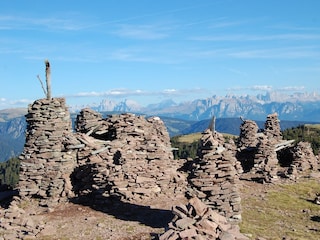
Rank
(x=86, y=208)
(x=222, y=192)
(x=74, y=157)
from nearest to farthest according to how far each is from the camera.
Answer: (x=222, y=192)
(x=86, y=208)
(x=74, y=157)

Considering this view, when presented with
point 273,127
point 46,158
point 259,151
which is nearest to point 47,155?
point 46,158

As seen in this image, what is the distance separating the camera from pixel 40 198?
3095 cm

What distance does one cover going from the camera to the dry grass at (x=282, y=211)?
25258mm

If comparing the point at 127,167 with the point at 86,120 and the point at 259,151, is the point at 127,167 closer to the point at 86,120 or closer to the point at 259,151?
the point at 86,120

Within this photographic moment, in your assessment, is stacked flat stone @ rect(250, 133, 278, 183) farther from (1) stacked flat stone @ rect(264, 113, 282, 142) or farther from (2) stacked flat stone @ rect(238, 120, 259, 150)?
(1) stacked flat stone @ rect(264, 113, 282, 142)

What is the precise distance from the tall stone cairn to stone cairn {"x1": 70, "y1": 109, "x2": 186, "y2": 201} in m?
1.32

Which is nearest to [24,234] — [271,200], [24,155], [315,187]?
[24,155]

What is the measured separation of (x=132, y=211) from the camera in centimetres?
2716

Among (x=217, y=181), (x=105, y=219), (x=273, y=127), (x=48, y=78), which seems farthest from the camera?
(x=273, y=127)

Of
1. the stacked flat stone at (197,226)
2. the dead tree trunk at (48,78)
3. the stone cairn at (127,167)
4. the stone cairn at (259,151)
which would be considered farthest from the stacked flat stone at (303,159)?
the dead tree trunk at (48,78)

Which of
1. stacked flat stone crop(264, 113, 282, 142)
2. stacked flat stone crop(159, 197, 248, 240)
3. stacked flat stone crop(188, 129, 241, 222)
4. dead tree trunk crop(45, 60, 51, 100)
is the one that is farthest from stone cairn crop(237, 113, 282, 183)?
stacked flat stone crop(159, 197, 248, 240)

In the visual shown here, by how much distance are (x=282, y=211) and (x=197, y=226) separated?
47.1 feet

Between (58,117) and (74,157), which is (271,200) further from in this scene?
(58,117)

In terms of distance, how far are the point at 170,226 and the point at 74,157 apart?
627 inches
